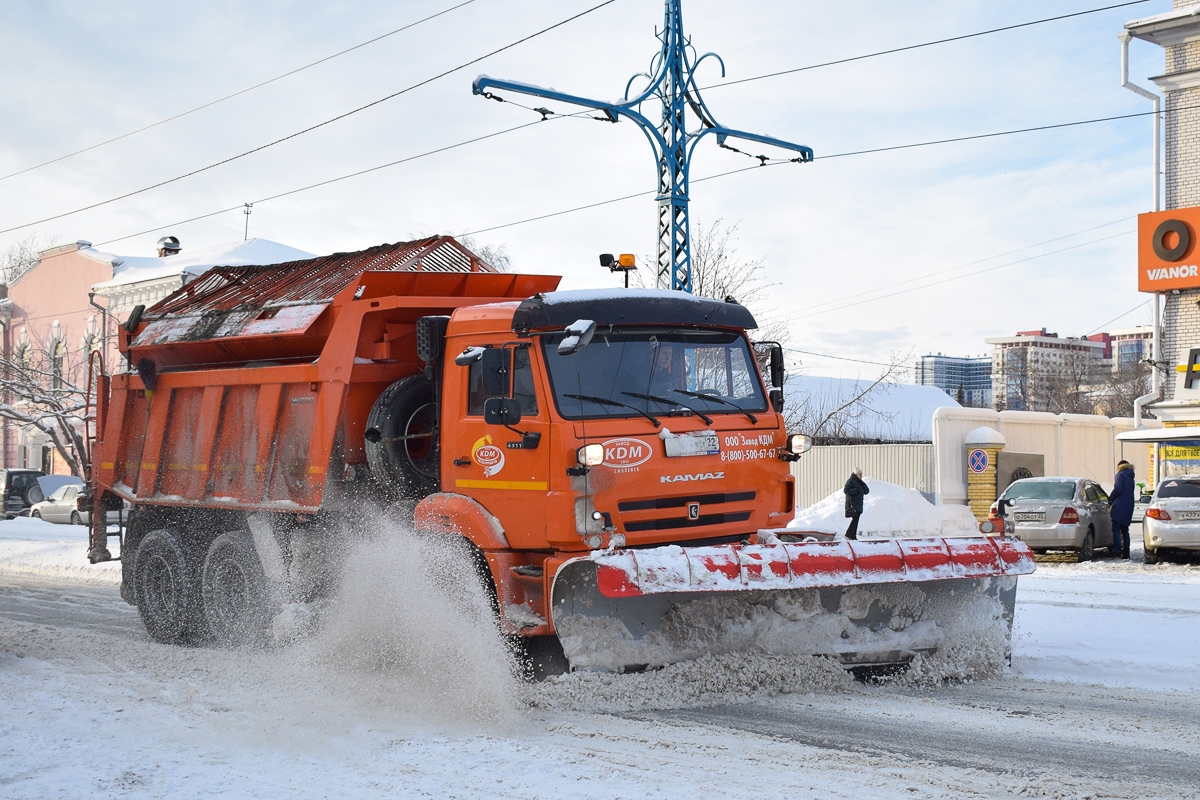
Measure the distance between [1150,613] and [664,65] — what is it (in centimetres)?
889

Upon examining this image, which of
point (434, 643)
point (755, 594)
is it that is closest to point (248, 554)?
point (434, 643)

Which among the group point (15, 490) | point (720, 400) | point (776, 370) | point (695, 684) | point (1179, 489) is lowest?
point (15, 490)

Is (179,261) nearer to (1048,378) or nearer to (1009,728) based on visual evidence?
(1009,728)

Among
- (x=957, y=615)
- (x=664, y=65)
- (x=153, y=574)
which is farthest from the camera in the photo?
(x=664, y=65)

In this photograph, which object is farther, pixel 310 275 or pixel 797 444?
pixel 310 275

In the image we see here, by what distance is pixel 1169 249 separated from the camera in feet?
87.6

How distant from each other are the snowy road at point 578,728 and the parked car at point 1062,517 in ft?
33.3

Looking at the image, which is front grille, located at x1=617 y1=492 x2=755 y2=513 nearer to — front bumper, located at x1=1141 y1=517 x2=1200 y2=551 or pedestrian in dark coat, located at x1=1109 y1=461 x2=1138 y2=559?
front bumper, located at x1=1141 y1=517 x2=1200 y2=551

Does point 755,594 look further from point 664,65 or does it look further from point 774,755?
point 664,65

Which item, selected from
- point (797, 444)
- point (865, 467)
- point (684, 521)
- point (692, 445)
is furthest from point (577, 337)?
point (865, 467)

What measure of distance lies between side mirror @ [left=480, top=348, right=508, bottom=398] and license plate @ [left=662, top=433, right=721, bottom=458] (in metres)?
1.12

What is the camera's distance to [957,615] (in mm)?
7664

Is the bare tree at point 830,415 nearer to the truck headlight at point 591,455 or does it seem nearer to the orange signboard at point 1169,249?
the orange signboard at point 1169,249

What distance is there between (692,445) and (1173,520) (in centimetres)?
1345
